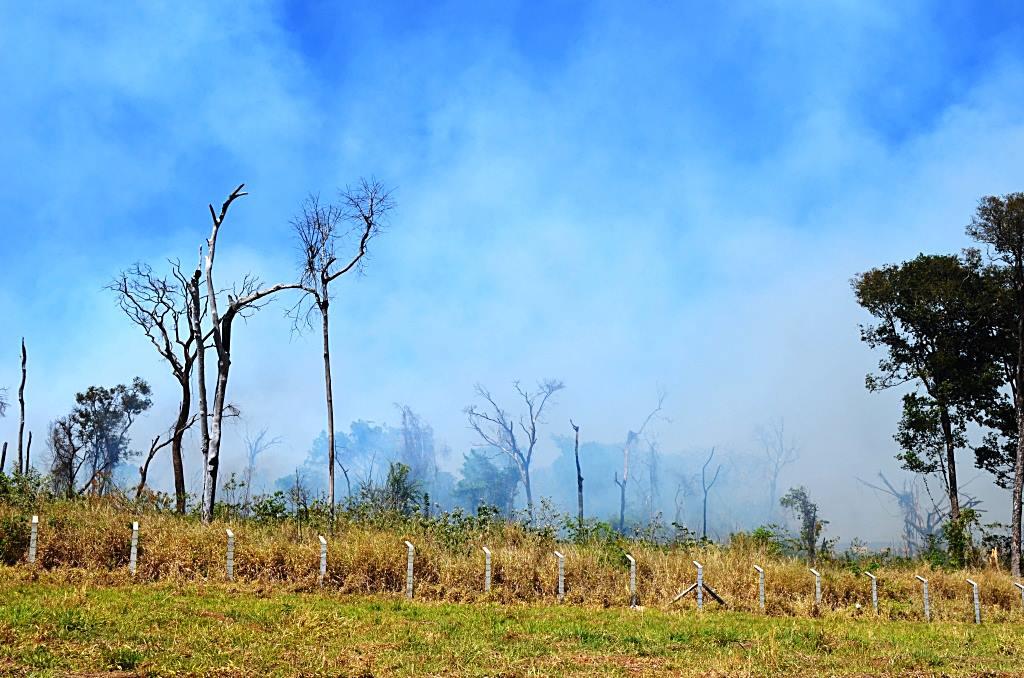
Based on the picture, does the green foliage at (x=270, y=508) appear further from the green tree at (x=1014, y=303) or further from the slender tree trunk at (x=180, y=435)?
the green tree at (x=1014, y=303)

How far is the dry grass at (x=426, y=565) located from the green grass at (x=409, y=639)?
1064 millimetres

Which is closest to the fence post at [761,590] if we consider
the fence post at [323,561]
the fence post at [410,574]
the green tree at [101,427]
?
the fence post at [410,574]

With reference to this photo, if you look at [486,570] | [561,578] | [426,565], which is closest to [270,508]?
[426,565]

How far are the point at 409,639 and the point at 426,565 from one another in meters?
6.05

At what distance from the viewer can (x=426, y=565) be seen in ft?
56.6

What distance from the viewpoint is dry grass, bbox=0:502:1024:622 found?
648 inches

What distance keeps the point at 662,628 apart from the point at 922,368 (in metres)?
23.9

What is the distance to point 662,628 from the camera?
1330 centimetres

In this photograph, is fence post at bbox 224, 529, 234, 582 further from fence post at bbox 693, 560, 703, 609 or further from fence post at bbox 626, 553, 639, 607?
fence post at bbox 693, 560, 703, 609

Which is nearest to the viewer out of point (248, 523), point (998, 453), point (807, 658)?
point (807, 658)

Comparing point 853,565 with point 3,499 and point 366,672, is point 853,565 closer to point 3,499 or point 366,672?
point 366,672

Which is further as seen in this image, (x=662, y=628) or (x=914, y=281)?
(x=914, y=281)

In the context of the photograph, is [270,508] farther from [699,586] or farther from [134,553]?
[699,586]

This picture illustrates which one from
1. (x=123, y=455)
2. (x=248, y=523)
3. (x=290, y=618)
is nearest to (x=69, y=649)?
(x=290, y=618)
